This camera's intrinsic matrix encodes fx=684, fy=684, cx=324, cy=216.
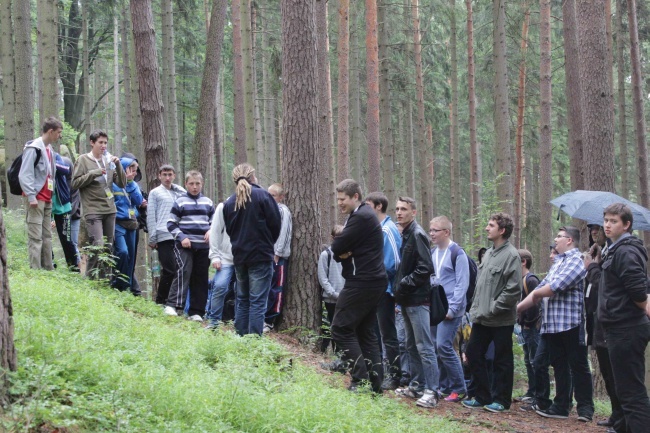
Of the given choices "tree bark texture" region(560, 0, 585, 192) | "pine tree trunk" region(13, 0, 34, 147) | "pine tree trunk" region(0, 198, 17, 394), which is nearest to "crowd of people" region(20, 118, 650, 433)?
"pine tree trunk" region(0, 198, 17, 394)

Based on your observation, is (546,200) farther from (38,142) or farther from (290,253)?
(38,142)

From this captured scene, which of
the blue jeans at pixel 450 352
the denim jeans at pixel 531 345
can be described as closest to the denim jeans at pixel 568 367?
the denim jeans at pixel 531 345

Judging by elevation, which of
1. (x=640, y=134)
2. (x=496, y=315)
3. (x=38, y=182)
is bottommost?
(x=496, y=315)

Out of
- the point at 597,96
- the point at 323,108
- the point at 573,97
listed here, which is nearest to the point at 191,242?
the point at 597,96

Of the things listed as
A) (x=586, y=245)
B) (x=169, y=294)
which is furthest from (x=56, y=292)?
(x=586, y=245)

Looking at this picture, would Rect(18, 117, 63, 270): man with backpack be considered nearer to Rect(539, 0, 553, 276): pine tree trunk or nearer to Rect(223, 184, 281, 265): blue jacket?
Rect(223, 184, 281, 265): blue jacket

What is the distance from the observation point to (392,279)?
27.8ft

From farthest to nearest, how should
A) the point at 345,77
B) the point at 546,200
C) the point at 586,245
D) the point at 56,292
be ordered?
the point at 345,77 → the point at 546,200 → the point at 586,245 → the point at 56,292

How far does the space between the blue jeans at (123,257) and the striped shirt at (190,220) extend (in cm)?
103

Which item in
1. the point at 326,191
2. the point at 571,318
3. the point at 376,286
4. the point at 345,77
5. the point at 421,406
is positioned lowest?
the point at 421,406

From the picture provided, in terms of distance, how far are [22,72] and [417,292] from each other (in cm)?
972

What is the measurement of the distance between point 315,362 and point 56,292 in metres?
3.12

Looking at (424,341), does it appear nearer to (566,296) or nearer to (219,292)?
(566,296)

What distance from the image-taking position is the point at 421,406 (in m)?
7.85
